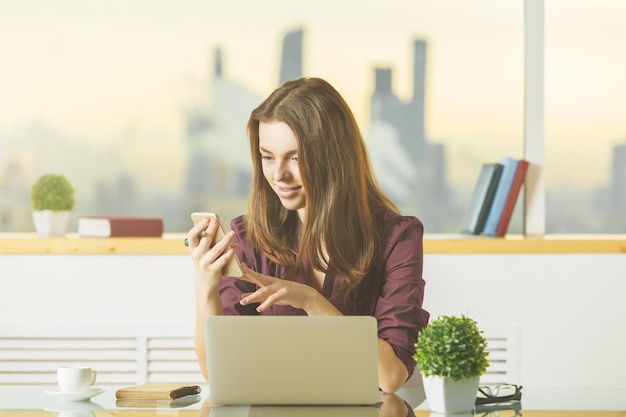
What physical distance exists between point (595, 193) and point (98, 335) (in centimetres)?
201

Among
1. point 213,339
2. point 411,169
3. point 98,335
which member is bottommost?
point 98,335

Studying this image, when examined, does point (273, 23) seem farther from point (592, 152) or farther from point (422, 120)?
point (592, 152)

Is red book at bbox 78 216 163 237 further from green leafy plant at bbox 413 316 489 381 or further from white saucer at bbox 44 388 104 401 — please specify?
green leafy plant at bbox 413 316 489 381

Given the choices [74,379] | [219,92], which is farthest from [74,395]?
[219,92]

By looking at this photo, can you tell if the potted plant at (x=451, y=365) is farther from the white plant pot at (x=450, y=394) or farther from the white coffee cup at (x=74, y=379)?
the white coffee cup at (x=74, y=379)

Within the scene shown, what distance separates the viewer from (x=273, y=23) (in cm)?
392

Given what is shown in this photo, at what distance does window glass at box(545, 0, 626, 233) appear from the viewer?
3844 mm

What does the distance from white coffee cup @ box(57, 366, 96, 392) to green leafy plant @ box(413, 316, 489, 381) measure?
0.65 metres

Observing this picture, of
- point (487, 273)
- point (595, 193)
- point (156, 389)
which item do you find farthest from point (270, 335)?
point (595, 193)

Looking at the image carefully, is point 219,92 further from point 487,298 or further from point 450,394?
point 450,394

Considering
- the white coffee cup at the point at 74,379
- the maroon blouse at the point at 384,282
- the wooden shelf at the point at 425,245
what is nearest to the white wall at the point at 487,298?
the wooden shelf at the point at 425,245

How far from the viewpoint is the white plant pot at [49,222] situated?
356cm

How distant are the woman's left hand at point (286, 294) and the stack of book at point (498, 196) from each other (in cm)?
152

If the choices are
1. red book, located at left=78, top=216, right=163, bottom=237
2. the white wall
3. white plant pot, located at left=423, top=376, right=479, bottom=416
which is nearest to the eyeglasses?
white plant pot, located at left=423, top=376, right=479, bottom=416
